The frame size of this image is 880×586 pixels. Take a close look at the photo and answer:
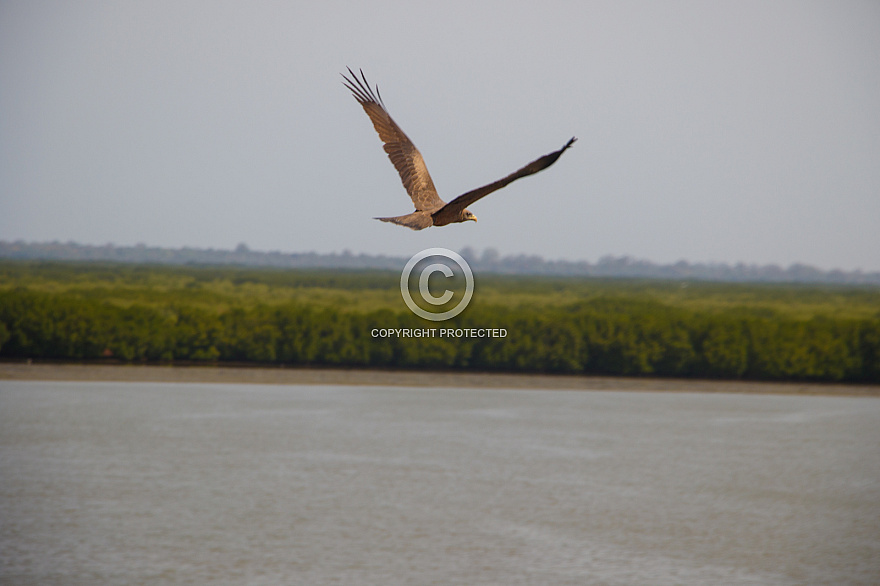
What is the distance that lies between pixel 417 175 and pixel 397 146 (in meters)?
0.45

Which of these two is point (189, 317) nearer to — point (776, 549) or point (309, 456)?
point (309, 456)

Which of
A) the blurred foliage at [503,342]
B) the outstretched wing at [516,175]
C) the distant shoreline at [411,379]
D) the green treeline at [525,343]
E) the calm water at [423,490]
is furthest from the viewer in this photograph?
the green treeline at [525,343]

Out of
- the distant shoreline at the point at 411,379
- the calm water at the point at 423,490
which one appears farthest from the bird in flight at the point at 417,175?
the distant shoreline at the point at 411,379

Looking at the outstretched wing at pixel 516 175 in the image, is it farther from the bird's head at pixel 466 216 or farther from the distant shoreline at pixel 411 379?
the distant shoreline at pixel 411 379

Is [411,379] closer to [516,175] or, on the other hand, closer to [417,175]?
[417,175]

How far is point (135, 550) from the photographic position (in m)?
23.0

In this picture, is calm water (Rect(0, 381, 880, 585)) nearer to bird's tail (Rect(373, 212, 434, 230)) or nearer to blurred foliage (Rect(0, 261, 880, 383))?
blurred foliage (Rect(0, 261, 880, 383))

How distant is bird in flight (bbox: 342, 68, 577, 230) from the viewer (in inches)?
171

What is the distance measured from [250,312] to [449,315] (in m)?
43.2

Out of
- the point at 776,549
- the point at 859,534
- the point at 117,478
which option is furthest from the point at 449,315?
the point at 117,478

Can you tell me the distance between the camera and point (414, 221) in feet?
14.8

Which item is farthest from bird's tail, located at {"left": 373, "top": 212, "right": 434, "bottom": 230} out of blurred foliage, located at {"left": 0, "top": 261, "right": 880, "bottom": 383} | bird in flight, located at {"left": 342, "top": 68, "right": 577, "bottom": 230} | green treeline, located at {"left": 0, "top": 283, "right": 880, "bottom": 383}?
green treeline, located at {"left": 0, "top": 283, "right": 880, "bottom": 383}

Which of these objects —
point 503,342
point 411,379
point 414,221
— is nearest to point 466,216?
point 414,221

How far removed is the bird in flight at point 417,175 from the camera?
171 inches
